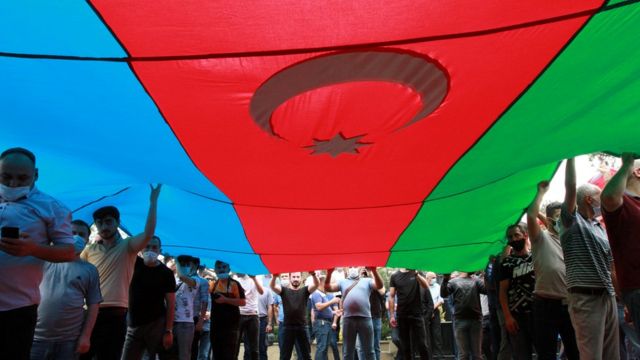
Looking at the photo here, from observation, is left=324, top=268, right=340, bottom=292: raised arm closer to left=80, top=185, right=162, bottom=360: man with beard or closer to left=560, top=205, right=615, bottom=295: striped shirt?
left=80, top=185, right=162, bottom=360: man with beard

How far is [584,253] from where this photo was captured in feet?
12.1

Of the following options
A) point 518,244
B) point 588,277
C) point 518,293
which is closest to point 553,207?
point 518,244

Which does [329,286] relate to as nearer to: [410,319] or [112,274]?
[410,319]

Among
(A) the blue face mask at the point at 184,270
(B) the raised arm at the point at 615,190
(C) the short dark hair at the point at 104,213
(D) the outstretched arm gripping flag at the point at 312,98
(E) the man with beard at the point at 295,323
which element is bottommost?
(E) the man with beard at the point at 295,323

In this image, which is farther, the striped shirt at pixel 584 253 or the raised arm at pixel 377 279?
A: the raised arm at pixel 377 279

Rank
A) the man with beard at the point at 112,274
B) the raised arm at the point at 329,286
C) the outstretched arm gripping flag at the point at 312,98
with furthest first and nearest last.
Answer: the raised arm at the point at 329,286 → the man with beard at the point at 112,274 → the outstretched arm gripping flag at the point at 312,98

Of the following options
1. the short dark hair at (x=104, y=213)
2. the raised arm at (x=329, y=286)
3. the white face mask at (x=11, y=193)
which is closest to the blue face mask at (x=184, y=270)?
the raised arm at (x=329, y=286)

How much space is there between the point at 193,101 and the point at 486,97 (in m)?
1.72

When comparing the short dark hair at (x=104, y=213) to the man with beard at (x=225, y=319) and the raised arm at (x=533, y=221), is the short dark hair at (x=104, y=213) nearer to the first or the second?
the man with beard at (x=225, y=319)

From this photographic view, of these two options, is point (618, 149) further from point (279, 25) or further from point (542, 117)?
point (279, 25)

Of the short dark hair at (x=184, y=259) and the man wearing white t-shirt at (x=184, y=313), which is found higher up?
the short dark hair at (x=184, y=259)

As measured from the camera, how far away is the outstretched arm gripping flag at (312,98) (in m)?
2.23

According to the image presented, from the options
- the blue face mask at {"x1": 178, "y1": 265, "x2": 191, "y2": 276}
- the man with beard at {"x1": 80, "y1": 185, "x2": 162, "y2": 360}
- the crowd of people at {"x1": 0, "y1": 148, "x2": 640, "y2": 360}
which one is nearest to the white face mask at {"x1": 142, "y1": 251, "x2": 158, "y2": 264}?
the crowd of people at {"x1": 0, "y1": 148, "x2": 640, "y2": 360}

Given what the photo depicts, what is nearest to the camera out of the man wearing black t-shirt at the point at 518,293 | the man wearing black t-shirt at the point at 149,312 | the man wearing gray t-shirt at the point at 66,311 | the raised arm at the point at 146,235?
the man wearing gray t-shirt at the point at 66,311
